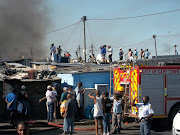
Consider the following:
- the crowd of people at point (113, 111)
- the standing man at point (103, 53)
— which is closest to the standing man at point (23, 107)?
the crowd of people at point (113, 111)

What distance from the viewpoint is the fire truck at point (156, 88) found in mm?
12676

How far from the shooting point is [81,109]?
14.9 metres

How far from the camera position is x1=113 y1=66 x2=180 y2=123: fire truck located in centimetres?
1268

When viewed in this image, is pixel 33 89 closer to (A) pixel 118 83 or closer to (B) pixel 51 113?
(B) pixel 51 113

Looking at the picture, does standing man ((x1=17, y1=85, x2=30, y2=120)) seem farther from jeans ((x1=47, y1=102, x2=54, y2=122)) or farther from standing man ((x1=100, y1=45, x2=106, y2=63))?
standing man ((x1=100, y1=45, x2=106, y2=63))

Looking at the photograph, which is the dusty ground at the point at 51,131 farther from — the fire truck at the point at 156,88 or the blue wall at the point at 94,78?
the blue wall at the point at 94,78

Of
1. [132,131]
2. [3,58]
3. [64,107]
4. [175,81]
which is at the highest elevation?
[3,58]

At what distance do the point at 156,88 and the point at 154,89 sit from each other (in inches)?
4.2

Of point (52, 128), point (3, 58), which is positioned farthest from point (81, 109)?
point (3, 58)

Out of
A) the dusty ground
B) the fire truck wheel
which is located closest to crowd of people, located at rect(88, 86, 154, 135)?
the dusty ground

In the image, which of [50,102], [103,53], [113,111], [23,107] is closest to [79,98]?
[50,102]

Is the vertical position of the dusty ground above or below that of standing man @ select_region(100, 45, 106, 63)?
below

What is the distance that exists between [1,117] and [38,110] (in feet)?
5.90

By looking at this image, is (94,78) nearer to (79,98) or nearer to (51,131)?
(79,98)
